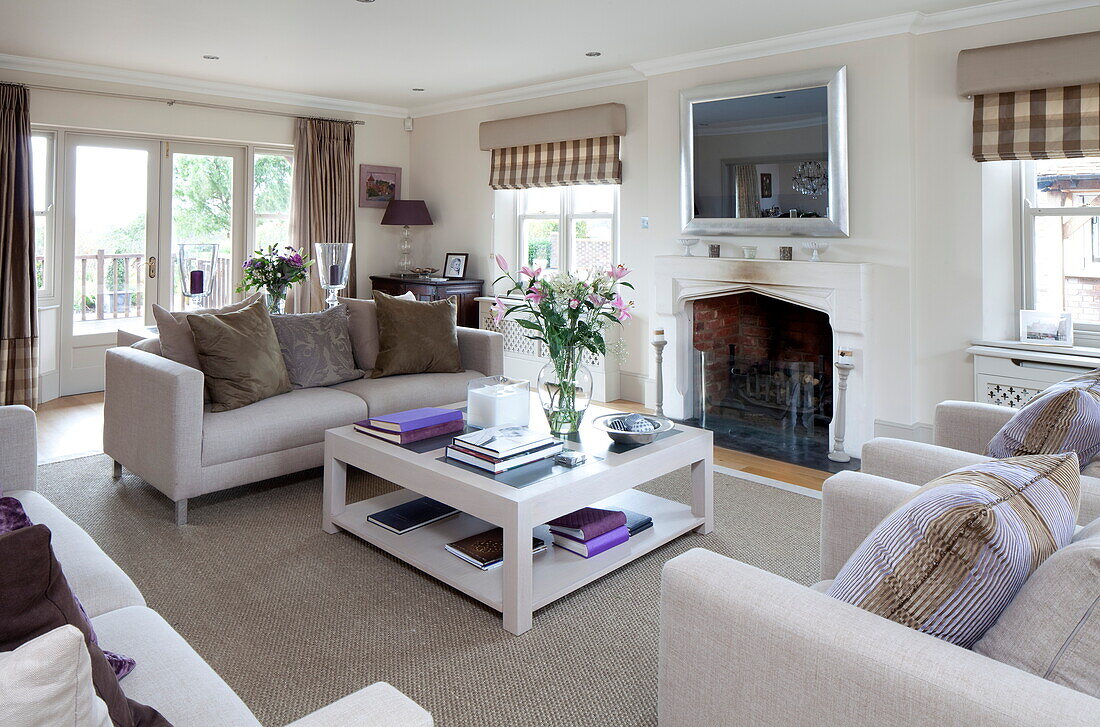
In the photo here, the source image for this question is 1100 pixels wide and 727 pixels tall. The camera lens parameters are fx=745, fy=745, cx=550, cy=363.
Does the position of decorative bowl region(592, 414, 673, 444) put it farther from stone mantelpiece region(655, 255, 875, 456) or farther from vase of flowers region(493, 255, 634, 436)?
stone mantelpiece region(655, 255, 875, 456)

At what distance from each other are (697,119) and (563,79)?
1.35 m

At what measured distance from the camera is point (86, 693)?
0.77 metres

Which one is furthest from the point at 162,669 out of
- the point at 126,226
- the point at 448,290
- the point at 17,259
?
the point at 126,226

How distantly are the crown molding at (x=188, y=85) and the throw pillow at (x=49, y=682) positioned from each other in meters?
5.85

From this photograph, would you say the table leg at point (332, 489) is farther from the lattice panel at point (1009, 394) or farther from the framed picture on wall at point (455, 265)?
the framed picture on wall at point (455, 265)

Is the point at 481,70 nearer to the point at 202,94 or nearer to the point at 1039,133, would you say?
the point at 202,94

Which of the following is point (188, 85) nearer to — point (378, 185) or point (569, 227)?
point (378, 185)

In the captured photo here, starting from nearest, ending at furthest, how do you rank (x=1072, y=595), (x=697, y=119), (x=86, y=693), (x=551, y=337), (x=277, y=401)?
(x=86, y=693), (x=1072, y=595), (x=551, y=337), (x=277, y=401), (x=697, y=119)

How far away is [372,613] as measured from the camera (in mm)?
2416

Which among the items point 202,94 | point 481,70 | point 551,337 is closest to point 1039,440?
point 551,337

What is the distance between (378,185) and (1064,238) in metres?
5.46

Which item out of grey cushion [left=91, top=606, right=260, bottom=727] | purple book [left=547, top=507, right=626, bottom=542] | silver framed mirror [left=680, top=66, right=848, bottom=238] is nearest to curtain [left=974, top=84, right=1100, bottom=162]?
silver framed mirror [left=680, top=66, right=848, bottom=238]

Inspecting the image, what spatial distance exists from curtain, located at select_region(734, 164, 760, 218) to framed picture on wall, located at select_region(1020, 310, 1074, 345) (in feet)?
5.18

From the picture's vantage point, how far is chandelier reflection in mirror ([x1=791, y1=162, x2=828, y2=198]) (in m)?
4.33
